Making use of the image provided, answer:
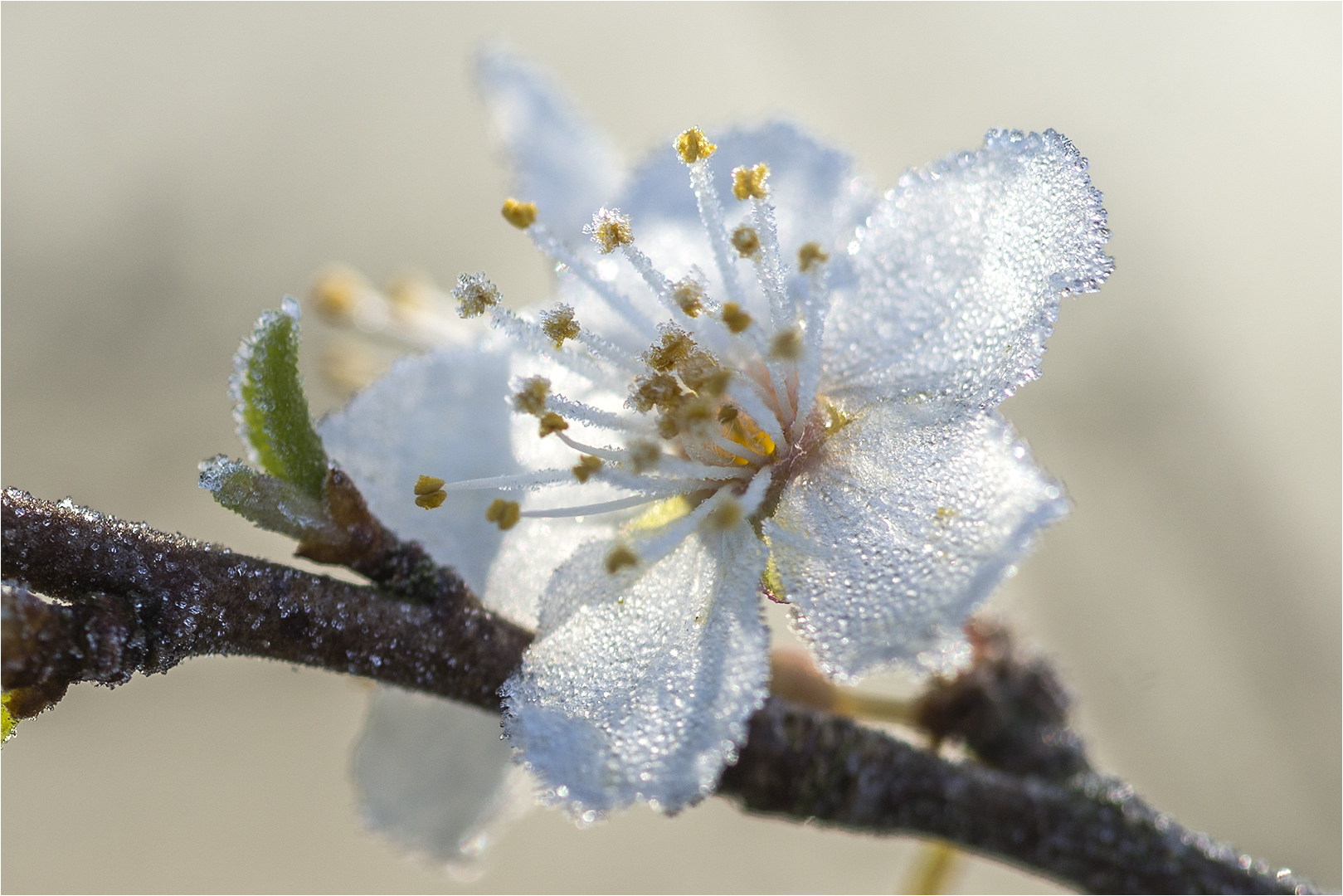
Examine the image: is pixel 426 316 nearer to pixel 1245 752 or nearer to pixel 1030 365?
pixel 1030 365

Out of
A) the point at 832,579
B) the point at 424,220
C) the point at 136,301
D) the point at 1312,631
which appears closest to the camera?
the point at 832,579

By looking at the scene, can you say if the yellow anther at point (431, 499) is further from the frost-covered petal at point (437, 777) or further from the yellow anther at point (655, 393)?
the frost-covered petal at point (437, 777)

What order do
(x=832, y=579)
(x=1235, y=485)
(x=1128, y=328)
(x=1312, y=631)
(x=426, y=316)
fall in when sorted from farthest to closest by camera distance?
(x=1128, y=328)
(x=1235, y=485)
(x=1312, y=631)
(x=426, y=316)
(x=832, y=579)

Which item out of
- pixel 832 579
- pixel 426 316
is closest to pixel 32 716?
pixel 832 579

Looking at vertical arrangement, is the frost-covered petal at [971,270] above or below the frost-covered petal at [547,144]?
below

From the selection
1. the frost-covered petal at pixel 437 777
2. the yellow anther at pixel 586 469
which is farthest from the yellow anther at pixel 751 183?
the frost-covered petal at pixel 437 777

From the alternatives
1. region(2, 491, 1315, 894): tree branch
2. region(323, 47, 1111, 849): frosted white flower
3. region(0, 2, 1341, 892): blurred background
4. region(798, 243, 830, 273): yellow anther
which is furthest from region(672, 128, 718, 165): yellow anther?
region(0, 2, 1341, 892): blurred background
